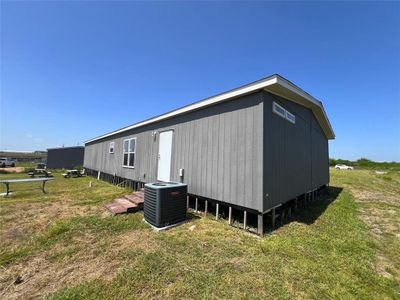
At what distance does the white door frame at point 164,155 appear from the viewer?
7.16m

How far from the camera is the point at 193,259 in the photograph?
3037mm

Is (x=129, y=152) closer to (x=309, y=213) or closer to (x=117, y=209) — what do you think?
(x=117, y=209)

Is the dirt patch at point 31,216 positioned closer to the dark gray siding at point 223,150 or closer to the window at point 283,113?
the dark gray siding at point 223,150

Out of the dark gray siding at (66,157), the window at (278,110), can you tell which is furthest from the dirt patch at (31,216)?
the dark gray siding at (66,157)

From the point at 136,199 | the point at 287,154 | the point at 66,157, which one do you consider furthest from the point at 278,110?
the point at 66,157

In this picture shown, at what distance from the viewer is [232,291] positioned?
231 centimetres

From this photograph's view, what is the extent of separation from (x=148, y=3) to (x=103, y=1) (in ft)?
4.74

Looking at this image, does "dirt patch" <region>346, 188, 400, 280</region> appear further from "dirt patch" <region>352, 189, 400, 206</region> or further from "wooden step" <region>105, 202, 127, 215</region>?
"wooden step" <region>105, 202, 127, 215</region>

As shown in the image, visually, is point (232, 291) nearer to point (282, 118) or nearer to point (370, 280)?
point (370, 280)

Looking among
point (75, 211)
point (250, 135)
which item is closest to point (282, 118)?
point (250, 135)

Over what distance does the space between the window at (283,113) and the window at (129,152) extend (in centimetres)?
737

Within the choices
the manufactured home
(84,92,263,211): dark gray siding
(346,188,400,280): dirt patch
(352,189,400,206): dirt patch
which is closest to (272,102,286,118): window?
the manufactured home

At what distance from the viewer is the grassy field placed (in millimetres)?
2340

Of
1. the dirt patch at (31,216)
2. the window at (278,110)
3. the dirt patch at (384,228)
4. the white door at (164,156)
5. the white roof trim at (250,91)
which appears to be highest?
the white roof trim at (250,91)
